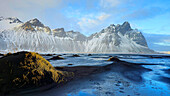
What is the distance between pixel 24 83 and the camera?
619cm

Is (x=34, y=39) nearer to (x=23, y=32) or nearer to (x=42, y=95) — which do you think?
(x=23, y=32)

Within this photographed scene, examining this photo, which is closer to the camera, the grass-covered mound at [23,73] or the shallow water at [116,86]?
the shallow water at [116,86]

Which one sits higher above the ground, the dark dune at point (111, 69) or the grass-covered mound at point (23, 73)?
Result: the grass-covered mound at point (23, 73)

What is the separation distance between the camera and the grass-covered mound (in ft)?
19.5

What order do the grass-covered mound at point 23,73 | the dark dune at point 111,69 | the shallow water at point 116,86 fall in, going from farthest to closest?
1. the dark dune at point 111,69
2. the grass-covered mound at point 23,73
3. the shallow water at point 116,86

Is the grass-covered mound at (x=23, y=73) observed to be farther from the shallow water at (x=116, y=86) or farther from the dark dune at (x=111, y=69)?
the dark dune at (x=111, y=69)

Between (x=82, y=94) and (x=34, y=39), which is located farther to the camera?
(x=34, y=39)

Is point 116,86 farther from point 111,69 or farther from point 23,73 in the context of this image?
point 111,69

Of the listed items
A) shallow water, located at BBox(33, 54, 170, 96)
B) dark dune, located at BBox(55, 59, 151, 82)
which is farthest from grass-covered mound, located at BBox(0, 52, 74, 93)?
dark dune, located at BBox(55, 59, 151, 82)

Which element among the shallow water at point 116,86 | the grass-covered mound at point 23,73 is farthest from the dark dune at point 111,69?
the grass-covered mound at point 23,73

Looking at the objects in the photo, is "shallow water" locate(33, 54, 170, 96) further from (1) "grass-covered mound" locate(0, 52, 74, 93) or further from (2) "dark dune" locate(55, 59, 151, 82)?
(1) "grass-covered mound" locate(0, 52, 74, 93)

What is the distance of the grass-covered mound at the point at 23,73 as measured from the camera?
5957 millimetres

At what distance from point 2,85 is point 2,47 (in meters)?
189

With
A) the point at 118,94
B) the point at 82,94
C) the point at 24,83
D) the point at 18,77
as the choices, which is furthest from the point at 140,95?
the point at 18,77
